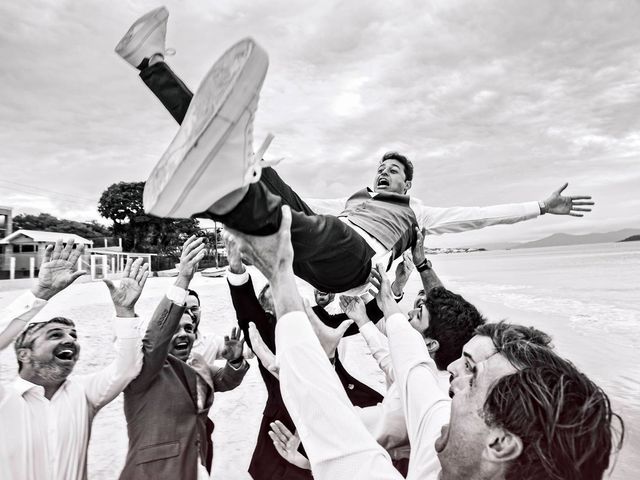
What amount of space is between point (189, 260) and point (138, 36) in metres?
1.11

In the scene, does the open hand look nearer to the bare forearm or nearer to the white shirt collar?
the bare forearm

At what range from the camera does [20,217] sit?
50.7m

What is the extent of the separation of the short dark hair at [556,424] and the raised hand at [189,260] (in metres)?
1.67

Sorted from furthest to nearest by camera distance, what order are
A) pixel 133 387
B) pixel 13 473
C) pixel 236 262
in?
pixel 236 262 < pixel 133 387 < pixel 13 473

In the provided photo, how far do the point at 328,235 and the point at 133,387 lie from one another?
1.36 m

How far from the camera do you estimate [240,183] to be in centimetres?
137

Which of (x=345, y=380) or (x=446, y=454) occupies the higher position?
(x=446, y=454)

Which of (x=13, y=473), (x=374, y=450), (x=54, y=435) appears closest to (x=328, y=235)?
(x=374, y=450)

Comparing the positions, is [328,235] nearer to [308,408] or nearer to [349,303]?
[349,303]

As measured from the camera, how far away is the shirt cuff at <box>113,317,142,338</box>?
220 centimetres

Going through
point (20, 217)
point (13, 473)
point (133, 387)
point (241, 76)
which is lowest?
point (13, 473)

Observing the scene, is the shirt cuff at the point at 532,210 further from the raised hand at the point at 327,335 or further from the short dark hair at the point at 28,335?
the short dark hair at the point at 28,335

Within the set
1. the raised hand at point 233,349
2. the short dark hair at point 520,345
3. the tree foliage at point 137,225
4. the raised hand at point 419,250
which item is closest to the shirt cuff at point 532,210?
the raised hand at point 419,250

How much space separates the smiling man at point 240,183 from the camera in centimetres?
132
